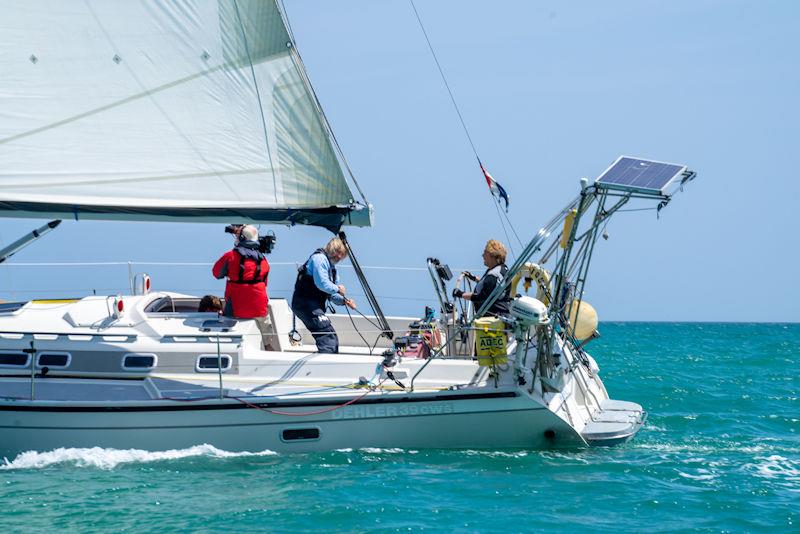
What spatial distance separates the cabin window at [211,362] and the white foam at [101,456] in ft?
2.70

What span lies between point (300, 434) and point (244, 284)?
187 centimetres

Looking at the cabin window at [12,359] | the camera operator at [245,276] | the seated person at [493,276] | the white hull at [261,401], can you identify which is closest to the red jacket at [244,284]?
the camera operator at [245,276]

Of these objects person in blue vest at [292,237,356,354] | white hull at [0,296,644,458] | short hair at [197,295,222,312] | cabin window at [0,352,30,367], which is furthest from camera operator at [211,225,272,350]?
cabin window at [0,352,30,367]

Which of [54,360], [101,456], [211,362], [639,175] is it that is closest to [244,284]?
[211,362]

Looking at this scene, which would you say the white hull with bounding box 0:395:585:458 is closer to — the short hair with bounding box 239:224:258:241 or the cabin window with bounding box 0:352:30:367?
the cabin window with bounding box 0:352:30:367

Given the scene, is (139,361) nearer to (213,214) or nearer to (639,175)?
(213,214)

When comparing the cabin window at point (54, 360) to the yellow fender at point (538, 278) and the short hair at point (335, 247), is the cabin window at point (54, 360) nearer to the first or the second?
the short hair at point (335, 247)

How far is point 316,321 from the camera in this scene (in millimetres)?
10578

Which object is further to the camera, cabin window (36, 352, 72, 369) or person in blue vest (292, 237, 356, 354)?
person in blue vest (292, 237, 356, 354)

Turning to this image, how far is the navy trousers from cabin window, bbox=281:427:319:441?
3.75 ft

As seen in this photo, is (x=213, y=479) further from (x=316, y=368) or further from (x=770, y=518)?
(x=770, y=518)

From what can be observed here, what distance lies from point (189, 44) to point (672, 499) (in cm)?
636

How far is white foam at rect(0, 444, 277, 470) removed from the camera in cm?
927

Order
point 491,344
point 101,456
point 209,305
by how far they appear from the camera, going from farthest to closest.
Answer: point 209,305 → point 491,344 → point 101,456
